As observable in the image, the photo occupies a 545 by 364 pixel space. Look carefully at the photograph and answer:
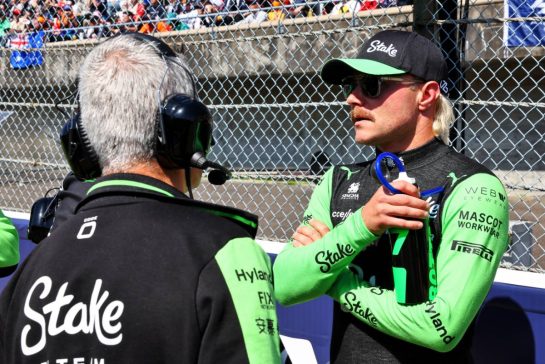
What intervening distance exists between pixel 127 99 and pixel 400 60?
1.07m

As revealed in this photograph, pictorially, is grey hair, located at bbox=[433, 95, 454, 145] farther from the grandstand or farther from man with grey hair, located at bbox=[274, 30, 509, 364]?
the grandstand

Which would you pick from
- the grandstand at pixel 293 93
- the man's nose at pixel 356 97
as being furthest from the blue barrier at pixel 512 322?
the man's nose at pixel 356 97

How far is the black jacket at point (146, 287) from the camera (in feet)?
4.16

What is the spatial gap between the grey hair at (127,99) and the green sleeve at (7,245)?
5.56 feet

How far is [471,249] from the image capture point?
195cm

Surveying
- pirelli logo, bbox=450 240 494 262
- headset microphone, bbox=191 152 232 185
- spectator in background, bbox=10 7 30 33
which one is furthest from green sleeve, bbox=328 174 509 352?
spectator in background, bbox=10 7 30 33

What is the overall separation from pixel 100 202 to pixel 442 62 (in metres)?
1.30

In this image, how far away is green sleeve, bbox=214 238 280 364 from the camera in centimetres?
128

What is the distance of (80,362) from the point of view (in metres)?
1.34

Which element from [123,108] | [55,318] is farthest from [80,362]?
[123,108]

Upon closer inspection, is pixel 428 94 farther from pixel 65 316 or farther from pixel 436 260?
pixel 65 316

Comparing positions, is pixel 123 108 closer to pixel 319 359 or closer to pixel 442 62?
pixel 442 62

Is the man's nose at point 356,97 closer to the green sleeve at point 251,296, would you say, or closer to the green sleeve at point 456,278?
the green sleeve at point 456,278

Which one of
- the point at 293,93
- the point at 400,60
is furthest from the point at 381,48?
the point at 293,93
